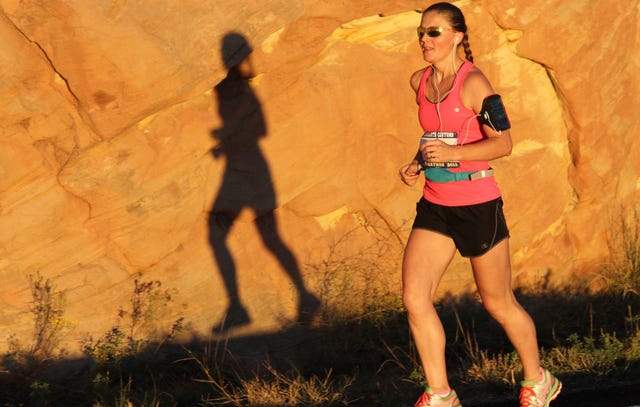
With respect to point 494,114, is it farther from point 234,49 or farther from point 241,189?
point 241,189

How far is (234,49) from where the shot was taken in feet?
19.7

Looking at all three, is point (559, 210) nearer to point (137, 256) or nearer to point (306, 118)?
point (306, 118)

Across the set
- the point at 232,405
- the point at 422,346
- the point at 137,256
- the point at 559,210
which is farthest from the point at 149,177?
the point at 559,210

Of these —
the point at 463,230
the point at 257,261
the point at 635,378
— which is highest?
the point at 463,230

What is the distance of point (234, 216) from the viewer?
7320 millimetres

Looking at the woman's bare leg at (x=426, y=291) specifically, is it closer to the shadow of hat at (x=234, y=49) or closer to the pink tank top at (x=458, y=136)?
the pink tank top at (x=458, y=136)

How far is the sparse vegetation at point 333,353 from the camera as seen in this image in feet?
17.4

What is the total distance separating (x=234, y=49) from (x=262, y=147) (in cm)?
120

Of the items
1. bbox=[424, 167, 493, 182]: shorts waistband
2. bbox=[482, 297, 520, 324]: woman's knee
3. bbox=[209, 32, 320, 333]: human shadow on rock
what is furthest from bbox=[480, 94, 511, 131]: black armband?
bbox=[209, 32, 320, 333]: human shadow on rock

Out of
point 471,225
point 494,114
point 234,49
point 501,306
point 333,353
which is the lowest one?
point 333,353

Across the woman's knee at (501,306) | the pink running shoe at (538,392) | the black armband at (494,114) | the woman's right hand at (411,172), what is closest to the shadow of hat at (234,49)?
the woman's right hand at (411,172)

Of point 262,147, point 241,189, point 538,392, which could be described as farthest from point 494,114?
point 241,189

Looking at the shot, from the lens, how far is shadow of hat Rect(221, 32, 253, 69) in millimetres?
5965

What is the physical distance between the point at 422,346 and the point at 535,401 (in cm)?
63
